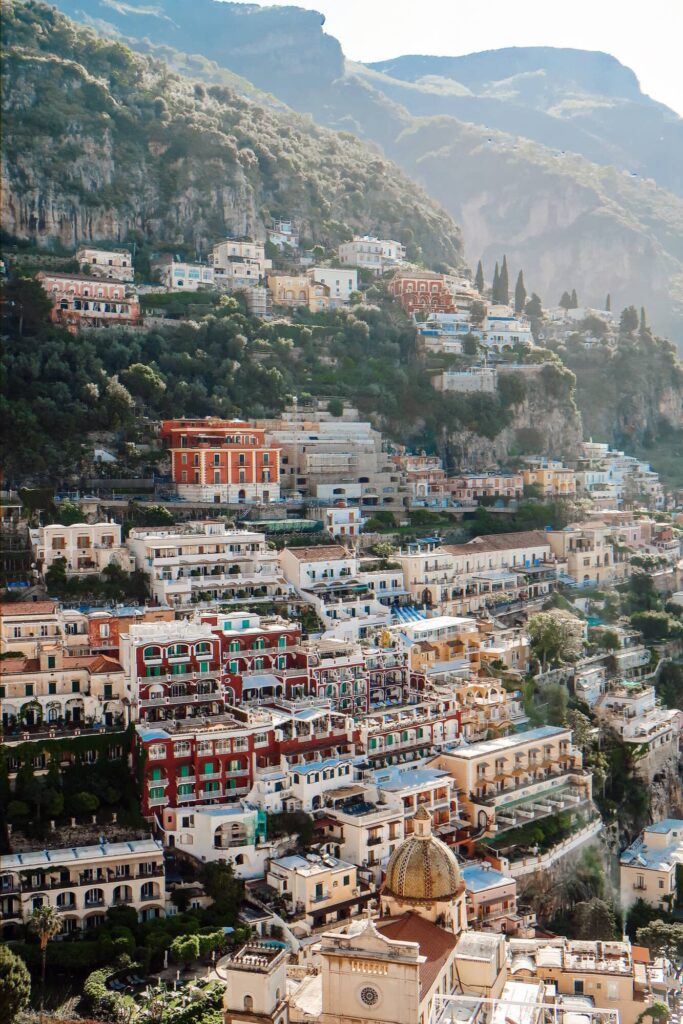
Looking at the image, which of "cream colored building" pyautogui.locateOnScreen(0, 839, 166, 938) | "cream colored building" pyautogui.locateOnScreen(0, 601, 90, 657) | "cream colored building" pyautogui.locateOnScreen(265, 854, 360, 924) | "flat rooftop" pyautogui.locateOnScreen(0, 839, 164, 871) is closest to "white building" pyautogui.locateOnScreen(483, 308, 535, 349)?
"cream colored building" pyautogui.locateOnScreen(0, 601, 90, 657)

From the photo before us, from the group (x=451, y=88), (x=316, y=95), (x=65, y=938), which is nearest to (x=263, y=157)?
(x=65, y=938)

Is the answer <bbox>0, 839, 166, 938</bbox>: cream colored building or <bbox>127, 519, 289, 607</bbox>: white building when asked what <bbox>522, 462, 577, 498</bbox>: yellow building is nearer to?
<bbox>127, 519, 289, 607</bbox>: white building

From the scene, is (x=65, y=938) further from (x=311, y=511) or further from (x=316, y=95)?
(x=316, y=95)


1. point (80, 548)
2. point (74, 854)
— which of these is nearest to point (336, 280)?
point (80, 548)

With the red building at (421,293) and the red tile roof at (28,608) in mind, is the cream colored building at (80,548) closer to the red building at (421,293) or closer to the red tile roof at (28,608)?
the red tile roof at (28,608)

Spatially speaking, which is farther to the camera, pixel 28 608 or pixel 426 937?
pixel 28 608

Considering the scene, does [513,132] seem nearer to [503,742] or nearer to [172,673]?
[503,742]

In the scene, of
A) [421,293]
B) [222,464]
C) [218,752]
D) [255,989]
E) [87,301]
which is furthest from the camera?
[421,293]
